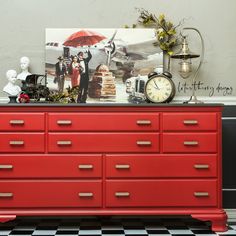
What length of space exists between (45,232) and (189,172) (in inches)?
53.6

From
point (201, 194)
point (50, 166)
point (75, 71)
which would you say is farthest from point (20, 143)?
point (201, 194)

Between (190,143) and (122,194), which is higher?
(190,143)

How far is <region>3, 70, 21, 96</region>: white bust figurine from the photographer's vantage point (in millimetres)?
4160

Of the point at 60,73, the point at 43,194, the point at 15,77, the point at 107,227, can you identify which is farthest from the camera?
the point at 60,73

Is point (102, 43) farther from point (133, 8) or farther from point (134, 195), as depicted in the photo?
point (134, 195)

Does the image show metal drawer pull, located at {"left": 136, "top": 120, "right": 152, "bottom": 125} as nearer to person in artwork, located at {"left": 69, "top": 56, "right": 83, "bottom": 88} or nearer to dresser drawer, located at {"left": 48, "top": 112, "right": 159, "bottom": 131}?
dresser drawer, located at {"left": 48, "top": 112, "right": 159, "bottom": 131}

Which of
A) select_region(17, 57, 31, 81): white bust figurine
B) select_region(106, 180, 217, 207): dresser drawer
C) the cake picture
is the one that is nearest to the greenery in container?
the cake picture

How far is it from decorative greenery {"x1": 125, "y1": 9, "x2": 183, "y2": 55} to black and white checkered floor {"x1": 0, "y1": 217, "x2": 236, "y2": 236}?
170 centimetres

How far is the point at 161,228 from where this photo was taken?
152 inches

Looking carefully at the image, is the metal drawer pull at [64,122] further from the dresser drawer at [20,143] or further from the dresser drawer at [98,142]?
the dresser drawer at [20,143]

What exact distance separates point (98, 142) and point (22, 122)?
689mm

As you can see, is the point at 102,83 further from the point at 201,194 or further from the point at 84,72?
the point at 201,194

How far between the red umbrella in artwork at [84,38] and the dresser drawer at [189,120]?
1.17 meters

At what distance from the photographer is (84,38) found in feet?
14.4
